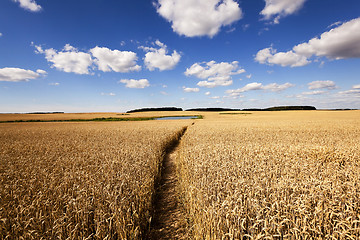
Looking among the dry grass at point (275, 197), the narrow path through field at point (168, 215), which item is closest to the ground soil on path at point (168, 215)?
the narrow path through field at point (168, 215)

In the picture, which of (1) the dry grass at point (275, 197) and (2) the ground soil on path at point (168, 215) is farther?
(2) the ground soil on path at point (168, 215)

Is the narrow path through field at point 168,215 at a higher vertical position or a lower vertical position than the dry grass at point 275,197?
lower

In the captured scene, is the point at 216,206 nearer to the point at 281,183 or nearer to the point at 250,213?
the point at 250,213

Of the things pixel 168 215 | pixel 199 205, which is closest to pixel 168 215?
pixel 168 215

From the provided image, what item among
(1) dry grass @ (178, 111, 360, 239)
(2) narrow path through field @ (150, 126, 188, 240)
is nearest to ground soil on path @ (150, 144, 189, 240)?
(2) narrow path through field @ (150, 126, 188, 240)

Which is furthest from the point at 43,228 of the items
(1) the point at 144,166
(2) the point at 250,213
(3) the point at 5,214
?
(2) the point at 250,213

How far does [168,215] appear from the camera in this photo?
4707 millimetres

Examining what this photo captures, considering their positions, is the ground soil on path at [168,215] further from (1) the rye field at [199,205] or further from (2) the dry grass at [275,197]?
(2) the dry grass at [275,197]

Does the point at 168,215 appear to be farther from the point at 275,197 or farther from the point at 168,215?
the point at 275,197

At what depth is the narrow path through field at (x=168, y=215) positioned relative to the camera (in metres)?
3.99

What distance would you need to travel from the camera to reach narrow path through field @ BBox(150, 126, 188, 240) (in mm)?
3990

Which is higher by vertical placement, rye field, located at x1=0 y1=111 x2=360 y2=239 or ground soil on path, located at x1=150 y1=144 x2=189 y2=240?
rye field, located at x1=0 y1=111 x2=360 y2=239

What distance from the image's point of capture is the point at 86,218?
3.47m

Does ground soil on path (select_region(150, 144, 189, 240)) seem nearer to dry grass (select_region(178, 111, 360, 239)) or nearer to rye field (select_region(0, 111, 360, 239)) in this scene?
rye field (select_region(0, 111, 360, 239))
